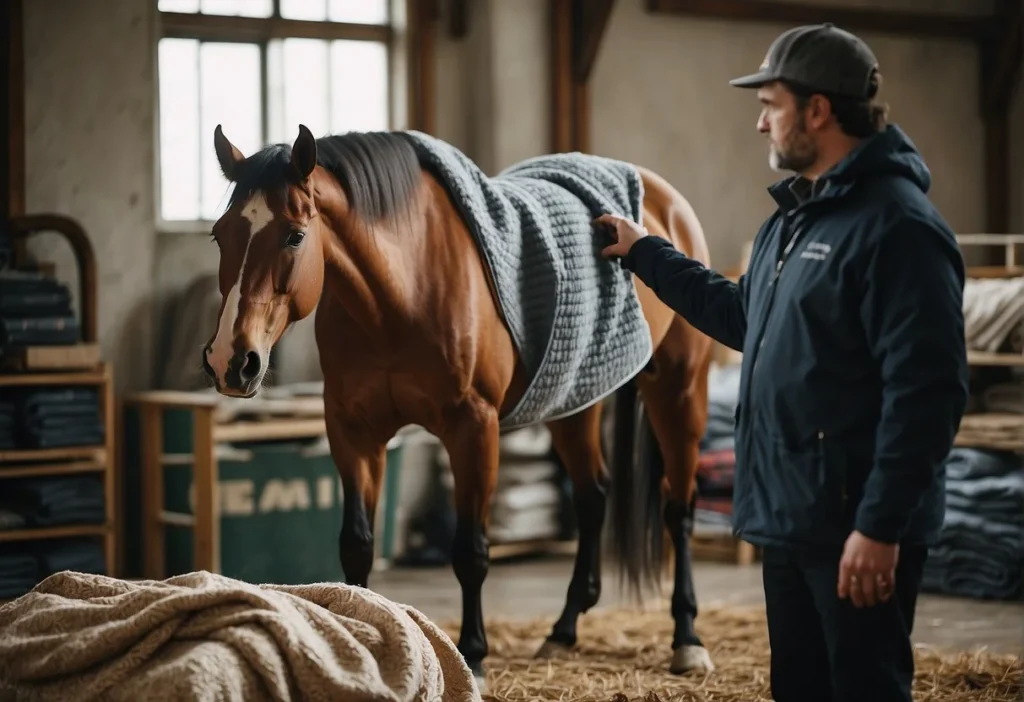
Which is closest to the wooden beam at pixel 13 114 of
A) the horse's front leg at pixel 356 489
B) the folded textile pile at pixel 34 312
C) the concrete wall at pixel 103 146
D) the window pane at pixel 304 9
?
the concrete wall at pixel 103 146

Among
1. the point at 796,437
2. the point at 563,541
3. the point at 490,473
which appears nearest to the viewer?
the point at 796,437

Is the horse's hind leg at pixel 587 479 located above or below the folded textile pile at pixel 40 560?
above

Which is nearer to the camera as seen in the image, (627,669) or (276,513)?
(627,669)

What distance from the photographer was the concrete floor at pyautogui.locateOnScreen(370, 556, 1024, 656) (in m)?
4.61

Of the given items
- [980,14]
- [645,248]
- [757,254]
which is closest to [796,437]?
[757,254]

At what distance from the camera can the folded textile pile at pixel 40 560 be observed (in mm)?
4734

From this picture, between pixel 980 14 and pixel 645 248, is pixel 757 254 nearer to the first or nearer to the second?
pixel 645 248

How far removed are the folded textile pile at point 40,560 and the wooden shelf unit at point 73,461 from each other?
32 mm

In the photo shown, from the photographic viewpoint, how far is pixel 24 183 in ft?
17.6

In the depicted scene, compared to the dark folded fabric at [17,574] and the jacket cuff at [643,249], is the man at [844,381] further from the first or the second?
the dark folded fabric at [17,574]

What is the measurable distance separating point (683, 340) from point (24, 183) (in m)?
2.79

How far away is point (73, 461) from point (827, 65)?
3.68 m

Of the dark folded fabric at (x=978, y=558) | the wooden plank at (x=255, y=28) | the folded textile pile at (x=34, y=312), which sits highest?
the wooden plank at (x=255, y=28)

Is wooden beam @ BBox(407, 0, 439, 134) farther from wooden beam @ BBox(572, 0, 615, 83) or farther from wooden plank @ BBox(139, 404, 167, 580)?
wooden plank @ BBox(139, 404, 167, 580)
